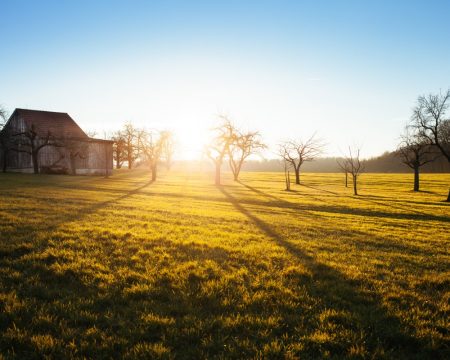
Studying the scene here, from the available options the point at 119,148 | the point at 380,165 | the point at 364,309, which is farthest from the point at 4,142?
the point at 380,165

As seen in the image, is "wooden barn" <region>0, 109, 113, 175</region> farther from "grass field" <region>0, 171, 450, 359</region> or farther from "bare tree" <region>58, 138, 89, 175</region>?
"grass field" <region>0, 171, 450, 359</region>

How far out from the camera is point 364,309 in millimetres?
5484

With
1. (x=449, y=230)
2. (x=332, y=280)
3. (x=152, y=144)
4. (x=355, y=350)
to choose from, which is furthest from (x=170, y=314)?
(x=152, y=144)

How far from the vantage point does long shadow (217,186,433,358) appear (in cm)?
444

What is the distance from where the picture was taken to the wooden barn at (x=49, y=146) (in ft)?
143

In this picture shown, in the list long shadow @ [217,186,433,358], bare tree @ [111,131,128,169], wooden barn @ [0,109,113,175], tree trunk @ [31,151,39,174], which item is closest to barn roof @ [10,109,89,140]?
wooden barn @ [0,109,113,175]

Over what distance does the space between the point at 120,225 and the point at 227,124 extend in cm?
3557

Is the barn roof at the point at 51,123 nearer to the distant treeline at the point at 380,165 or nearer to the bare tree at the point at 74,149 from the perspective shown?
the bare tree at the point at 74,149

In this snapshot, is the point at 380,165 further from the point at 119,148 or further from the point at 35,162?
the point at 35,162

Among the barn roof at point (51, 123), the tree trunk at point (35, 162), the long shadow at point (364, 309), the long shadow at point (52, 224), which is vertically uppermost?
the barn roof at point (51, 123)

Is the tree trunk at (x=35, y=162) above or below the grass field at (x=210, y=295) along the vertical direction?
above

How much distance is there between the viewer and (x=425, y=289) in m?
6.75

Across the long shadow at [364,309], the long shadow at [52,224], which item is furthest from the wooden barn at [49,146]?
the long shadow at [364,309]

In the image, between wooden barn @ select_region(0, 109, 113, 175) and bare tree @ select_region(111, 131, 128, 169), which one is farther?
bare tree @ select_region(111, 131, 128, 169)
